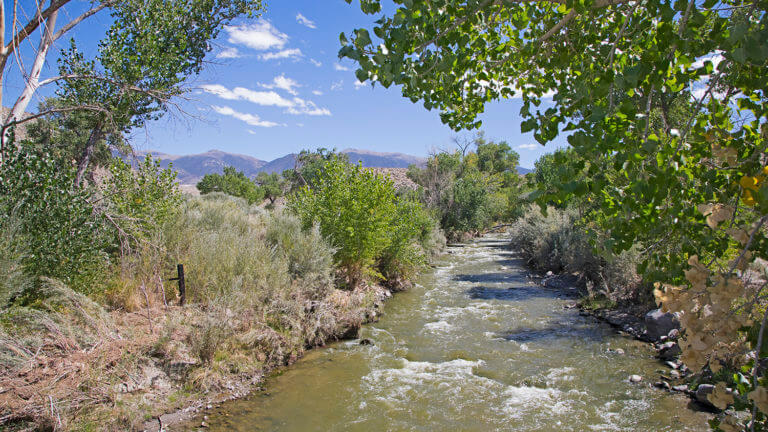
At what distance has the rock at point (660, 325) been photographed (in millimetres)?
7926

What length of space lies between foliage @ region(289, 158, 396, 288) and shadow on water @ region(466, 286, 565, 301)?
336 cm

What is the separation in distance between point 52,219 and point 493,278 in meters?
12.8

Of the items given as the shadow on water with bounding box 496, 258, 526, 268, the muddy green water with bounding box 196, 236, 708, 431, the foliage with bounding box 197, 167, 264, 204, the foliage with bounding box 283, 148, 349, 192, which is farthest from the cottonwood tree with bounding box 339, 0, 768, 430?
the foliage with bounding box 197, 167, 264, 204

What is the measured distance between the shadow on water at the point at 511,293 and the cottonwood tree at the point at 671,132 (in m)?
10.2

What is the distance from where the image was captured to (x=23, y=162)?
5574 mm

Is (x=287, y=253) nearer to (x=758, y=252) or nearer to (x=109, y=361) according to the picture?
(x=109, y=361)

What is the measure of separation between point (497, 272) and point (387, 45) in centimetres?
1517

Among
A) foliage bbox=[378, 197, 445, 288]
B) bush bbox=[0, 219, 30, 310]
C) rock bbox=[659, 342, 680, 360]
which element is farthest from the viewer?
foliage bbox=[378, 197, 445, 288]

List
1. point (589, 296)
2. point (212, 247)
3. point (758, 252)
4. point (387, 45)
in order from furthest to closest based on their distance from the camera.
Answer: point (589, 296), point (212, 247), point (387, 45), point (758, 252)

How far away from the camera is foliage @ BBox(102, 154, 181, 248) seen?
25.4 feet

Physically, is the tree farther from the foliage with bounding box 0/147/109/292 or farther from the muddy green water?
the foliage with bounding box 0/147/109/292

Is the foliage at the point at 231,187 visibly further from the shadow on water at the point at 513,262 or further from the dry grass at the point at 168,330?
the dry grass at the point at 168,330

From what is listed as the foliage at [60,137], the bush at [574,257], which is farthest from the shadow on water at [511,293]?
the foliage at [60,137]

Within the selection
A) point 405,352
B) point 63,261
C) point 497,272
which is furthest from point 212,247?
point 497,272
